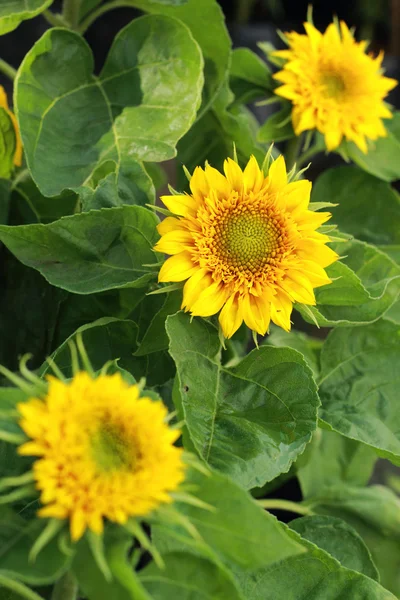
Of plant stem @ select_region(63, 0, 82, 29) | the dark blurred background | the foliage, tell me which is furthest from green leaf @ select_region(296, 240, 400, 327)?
the dark blurred background

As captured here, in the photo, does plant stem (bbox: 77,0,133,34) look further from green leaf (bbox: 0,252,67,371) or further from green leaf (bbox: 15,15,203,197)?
green leaf (bbox: 0,252,67,371)

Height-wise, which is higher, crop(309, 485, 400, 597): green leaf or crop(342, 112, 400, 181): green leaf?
crop(342, 112, 400, 181): green leaf

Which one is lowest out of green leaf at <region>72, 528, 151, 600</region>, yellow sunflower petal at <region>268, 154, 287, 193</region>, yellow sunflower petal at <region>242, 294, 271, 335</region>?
green leaf at <region>72, 528, 151, 600</region>

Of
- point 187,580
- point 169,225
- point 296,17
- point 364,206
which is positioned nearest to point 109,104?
point 169,225

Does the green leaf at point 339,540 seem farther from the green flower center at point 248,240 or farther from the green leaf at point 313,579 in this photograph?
the green flower center at point 248,240

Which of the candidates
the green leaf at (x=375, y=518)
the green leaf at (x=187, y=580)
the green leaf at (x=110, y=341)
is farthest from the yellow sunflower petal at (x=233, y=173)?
the green leaf at (x=375, y=518)

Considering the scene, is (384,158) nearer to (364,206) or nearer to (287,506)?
(364,206)
